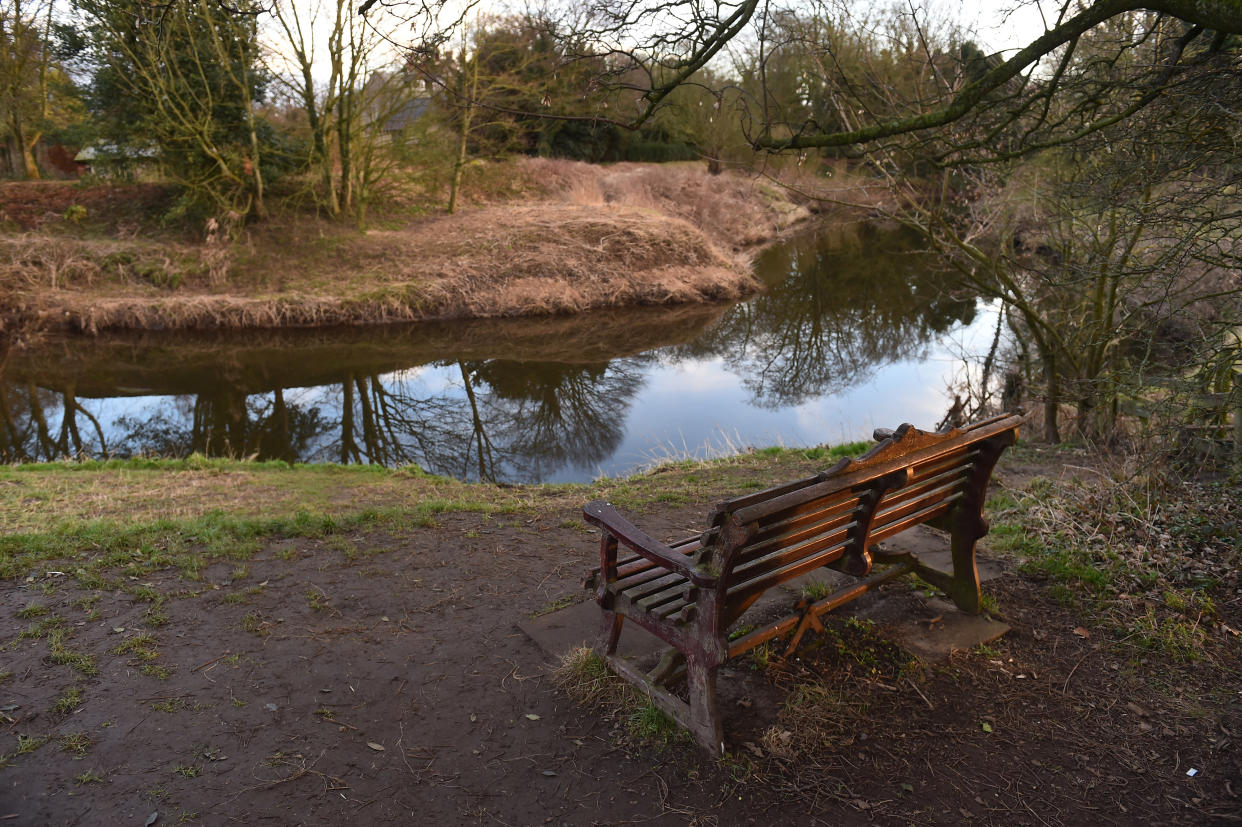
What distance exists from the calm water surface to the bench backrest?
685cm

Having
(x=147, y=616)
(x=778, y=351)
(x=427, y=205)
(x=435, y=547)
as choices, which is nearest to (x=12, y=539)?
(x=147, y=616)

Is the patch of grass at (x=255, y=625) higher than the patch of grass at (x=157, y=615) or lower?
lower

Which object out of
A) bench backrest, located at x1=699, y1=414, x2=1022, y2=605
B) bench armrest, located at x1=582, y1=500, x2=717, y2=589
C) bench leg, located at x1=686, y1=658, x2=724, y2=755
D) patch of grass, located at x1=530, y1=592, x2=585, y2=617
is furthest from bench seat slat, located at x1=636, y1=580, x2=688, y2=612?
patch of grass, located at x1=530, y1=592, x2=585, y2=617

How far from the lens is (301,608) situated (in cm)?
454

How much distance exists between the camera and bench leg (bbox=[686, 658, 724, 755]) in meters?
3.11

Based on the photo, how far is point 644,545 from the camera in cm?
325

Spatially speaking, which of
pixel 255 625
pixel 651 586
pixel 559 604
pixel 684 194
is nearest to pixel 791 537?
pixel 651 586

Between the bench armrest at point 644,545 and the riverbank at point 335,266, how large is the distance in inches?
656

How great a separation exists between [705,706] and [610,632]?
68cm

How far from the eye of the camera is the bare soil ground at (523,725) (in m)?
2.92

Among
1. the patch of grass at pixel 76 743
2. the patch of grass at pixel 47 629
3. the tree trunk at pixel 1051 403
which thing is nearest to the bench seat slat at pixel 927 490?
the patch of grass at pixel 76 743

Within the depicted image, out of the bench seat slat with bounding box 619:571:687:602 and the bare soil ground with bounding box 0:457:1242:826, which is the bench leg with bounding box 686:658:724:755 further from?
the bench seat slat with bounding box 619:571:687:602

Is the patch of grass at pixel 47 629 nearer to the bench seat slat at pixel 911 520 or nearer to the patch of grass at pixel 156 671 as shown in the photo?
the patch of grass at pixel 156 671

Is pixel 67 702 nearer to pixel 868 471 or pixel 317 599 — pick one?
pixel 317 599
